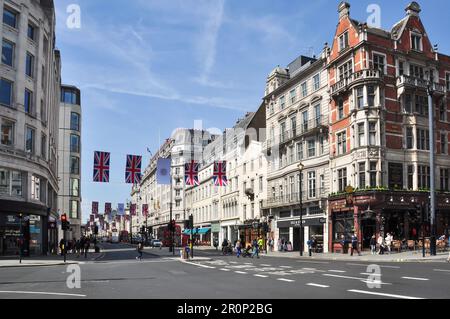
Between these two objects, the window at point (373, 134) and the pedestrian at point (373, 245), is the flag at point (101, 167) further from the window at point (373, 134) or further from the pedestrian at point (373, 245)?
the window at point (373, 134)

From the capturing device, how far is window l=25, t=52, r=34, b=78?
43.0 metres

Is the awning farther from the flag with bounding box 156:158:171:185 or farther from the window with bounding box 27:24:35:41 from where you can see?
the window with bounding box 27:24:35:41

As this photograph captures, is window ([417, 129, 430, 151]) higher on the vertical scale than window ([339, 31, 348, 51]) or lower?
lower

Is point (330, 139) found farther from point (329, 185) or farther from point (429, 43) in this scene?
point (429, 43)

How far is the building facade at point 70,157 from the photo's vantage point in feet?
275

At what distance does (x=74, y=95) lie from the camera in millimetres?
88062

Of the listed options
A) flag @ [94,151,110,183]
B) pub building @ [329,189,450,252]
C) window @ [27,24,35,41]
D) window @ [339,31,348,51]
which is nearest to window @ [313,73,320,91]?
window @ [339,31,348,51]

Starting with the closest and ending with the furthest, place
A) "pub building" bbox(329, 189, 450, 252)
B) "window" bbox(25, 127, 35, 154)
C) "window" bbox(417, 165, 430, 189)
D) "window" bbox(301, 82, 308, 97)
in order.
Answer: "pub building" bbox(329, 189, 450, 252)
"window" bbox(25, 127, 35, 154)
"window" bbox(417, 165, 430, 189)
"window" bbox(301, 82, 308, 97)

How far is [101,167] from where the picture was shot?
3500 cm

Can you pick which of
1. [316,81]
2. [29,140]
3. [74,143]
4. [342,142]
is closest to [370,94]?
[342,142]

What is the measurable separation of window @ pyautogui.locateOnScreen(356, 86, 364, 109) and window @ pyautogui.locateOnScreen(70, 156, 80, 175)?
183ft

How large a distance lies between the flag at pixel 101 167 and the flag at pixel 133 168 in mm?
1473

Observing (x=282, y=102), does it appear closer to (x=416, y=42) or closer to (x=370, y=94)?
(x=370, y=94)

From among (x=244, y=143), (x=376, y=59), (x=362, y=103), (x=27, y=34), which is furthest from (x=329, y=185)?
(x=27, y=34)
